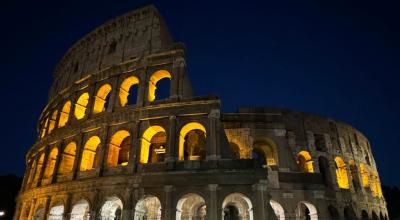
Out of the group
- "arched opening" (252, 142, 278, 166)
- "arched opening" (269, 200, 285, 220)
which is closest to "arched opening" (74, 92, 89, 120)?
"arched opening" (252, 142, 278, 166)

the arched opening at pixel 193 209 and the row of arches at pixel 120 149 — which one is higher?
the row of arches at pixel 120 149

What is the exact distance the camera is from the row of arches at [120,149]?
16.9 m

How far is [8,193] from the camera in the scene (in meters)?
38.4

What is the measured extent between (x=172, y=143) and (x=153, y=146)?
4.48 m

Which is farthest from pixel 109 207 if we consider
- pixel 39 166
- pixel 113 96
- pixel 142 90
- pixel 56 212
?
pixel 39 166

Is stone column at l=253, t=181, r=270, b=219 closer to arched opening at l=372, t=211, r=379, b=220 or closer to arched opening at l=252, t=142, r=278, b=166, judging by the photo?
arched opening at l=252, t=142, r=278, b=166

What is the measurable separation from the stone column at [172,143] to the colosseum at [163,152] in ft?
0.18

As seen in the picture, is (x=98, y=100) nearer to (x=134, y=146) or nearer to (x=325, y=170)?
(x=134, y=146)

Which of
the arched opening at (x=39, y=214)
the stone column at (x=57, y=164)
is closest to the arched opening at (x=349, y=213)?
the stone column at (x=57, y=164)

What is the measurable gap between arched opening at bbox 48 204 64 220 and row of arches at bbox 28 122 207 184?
7.07 feet

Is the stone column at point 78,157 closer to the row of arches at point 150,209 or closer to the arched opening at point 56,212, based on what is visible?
the row of arches at point 150,209

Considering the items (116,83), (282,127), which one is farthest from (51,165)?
→ (282,127)

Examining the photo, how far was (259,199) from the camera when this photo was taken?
13.6 m

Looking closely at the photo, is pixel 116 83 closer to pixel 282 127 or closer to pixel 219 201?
pixel 219 201
